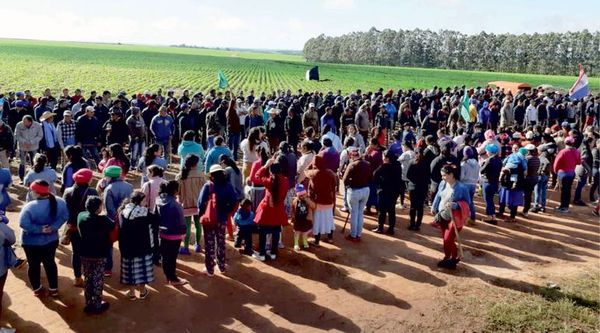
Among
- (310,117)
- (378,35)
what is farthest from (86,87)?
(378,35)

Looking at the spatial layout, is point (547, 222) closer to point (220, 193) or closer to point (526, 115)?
point (220, 193)

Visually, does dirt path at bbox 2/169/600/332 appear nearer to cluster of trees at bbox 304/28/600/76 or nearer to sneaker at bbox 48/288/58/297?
sneaker at bbox 48/288/58/297

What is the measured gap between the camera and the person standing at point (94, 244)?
6.38 m

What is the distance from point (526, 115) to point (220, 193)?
54.9 feet

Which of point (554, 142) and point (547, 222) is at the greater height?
point (554, 142)

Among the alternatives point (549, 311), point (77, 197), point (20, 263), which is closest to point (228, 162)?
point (77, 197)

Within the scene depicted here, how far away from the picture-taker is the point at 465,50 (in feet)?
424

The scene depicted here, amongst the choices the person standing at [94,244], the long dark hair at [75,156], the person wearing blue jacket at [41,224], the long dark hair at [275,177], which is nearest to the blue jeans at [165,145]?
the long dark hair at [75,156]

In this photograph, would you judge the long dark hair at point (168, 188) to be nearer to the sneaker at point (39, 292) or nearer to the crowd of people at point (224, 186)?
the crowd of people at point (224, 186)

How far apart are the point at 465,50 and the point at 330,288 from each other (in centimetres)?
13271

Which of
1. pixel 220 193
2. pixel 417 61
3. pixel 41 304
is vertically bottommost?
pixel 41 304

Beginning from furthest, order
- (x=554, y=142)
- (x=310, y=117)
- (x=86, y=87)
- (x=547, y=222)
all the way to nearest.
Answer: (x=86, y=87) < (x=310, y=117) < (x=554, y=142) < (x=547, y=222)

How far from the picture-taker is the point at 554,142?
1325cm

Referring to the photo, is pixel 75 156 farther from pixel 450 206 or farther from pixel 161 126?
pixel 450 206
